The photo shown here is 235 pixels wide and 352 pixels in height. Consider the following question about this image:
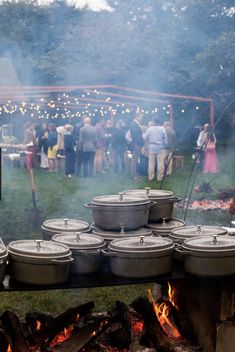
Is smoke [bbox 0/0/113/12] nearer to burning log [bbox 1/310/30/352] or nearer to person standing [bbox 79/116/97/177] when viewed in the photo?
burning log [bbox 1/310/30/352]

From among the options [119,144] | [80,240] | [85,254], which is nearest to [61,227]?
[80,240]

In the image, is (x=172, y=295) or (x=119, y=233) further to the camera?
(x=172, y=295)

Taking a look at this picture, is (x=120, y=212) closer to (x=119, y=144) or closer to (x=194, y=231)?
(x=194, y=231)

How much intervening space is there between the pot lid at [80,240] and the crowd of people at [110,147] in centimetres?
1093

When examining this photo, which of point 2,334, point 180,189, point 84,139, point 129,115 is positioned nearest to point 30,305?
point 2,334

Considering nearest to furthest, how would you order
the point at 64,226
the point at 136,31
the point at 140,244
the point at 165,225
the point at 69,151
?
the point at 140,244, the point at 64,226, the point at 165,225, the point at 136,31, the point at 69,151

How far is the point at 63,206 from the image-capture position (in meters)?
10.4

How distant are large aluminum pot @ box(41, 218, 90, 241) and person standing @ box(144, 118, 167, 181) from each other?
464 inches

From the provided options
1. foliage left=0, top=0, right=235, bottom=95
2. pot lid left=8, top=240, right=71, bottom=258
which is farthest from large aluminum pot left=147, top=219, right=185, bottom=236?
foliage left=0, top=0, right=235, bottom=95

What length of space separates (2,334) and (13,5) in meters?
4.88

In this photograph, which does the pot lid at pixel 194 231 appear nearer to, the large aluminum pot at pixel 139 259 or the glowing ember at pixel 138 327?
the large aluminum pot at pixel 139 259

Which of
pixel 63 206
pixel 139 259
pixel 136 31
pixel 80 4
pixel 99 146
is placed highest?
pixel 80 4

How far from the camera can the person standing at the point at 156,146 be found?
51.2 feet

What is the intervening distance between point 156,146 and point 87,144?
81.8 inches
